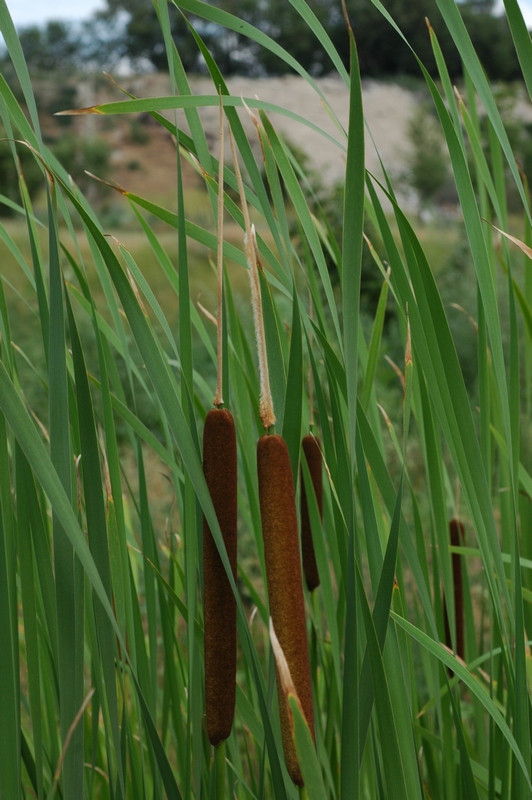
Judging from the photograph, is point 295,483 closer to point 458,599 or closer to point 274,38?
point 458,599


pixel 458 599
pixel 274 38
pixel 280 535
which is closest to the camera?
pixel 280 535

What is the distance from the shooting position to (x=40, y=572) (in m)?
0.43

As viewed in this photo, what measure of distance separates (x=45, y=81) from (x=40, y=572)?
1930 cm

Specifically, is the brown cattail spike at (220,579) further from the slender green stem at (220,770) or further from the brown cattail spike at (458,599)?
the brown cattail spike at (458,599)

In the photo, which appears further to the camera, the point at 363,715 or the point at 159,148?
the point at 159,148

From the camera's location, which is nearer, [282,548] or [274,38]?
[282,548]

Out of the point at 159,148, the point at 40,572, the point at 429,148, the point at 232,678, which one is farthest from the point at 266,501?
the point at 159,148

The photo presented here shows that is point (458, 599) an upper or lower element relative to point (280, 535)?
lower

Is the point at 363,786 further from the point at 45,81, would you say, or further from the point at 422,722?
the point at 45,81

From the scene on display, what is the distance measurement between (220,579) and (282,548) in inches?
1.6

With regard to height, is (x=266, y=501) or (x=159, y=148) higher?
(x=159, y=148)

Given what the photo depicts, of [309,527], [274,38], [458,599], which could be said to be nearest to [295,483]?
[309,527]

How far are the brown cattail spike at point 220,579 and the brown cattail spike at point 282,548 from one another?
0.02 meters

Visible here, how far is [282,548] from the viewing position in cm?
30
